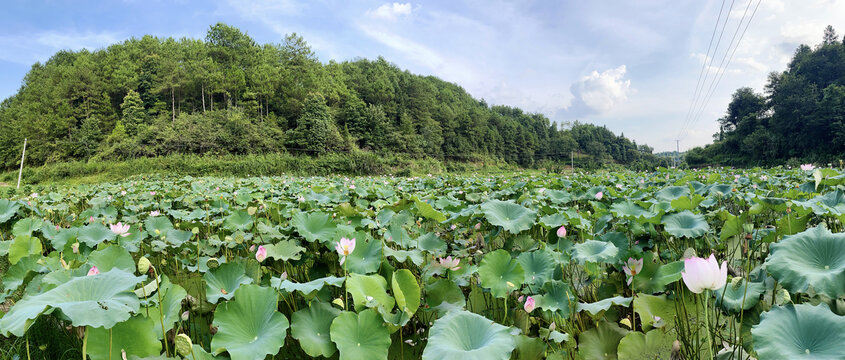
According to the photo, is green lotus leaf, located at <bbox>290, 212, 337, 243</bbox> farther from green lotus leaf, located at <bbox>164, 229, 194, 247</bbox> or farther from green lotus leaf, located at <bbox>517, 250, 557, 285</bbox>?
green lotus leaf, located at <bbox>517, 250, 557, 285</bbox>

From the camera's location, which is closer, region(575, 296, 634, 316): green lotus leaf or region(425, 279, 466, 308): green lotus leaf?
region(575, 296, 634, 316): green lotus leaf

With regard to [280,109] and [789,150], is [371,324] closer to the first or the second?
[280,109]

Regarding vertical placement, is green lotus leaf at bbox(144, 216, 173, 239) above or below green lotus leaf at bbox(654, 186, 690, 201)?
below

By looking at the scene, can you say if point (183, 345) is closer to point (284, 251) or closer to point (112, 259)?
point (284, 251)

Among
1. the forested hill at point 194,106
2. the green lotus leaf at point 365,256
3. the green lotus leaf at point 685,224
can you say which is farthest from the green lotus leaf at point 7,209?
the forested hill at point 194,106

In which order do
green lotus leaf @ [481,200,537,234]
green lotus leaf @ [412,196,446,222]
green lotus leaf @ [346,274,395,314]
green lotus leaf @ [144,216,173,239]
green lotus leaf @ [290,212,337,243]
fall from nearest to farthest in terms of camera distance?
green lotus leaf @ [346,274,395,314], green lotus leaf @ [290,212,337,243], green lotus leaf @ [481,200,537,234], green lotus leaf @ [412,196,446,222], green lotus leaf @ [144,216,173,239]

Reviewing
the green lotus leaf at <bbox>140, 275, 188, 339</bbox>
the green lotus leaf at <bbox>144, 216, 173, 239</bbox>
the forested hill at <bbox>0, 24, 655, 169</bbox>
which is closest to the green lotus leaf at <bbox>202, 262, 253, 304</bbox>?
the green lotus leaf at <bbox>140, 275, 188, 339</bbox>

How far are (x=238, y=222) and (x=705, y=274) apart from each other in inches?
78.1

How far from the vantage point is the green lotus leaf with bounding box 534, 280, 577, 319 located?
3.17ft

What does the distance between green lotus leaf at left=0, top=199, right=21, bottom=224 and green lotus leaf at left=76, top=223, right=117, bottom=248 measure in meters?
1.56

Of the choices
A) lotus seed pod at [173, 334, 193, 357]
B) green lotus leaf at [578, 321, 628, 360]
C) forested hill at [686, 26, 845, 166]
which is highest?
forested hill at [686, 26, 845, 166]

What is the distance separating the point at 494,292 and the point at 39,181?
3138 centimetres

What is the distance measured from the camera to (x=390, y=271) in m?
1.13

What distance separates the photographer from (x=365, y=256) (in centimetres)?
125
